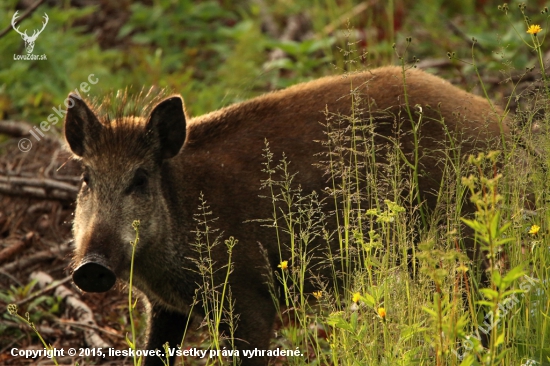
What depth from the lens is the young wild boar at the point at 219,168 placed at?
474 cm

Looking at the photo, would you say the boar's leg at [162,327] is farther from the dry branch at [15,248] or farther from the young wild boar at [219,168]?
the dry branch at [15,248]

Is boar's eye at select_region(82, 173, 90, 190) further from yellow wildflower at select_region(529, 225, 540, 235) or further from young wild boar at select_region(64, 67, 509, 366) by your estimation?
yellow wildflower at select_region(529, 225, 540, 235)

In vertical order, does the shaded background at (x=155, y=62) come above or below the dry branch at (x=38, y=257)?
above

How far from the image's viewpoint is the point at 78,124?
16.3ft

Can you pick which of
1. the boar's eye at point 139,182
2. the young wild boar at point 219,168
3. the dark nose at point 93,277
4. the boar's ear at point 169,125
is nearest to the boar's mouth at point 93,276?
the dark nose at point 93,277

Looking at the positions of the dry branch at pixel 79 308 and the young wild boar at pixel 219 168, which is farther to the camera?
the dry branch at pixel 79 308

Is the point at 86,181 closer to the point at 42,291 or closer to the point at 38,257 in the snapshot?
the point at 42,291

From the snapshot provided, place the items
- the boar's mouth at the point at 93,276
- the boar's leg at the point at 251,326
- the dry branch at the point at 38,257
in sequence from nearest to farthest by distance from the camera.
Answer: the boar's mouth at the point at 93,276 < the boar's leg at the point at 251,326 < the dry branch at the point at 38,257

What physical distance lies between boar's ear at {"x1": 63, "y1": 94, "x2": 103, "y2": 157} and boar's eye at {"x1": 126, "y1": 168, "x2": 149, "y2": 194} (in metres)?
0.38

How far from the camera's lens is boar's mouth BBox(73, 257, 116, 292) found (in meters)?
4.23

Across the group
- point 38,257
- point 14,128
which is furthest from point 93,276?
point 14,128

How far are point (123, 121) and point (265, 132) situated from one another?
34.0 inches

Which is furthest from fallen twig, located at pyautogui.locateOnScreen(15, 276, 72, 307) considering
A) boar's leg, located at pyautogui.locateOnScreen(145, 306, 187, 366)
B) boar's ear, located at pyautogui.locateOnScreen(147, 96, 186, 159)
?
boar's ear, located at pyautogui.locateOnScreen(147, 96, 186, 159)

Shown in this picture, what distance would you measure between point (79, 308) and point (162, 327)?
947 millimetres
